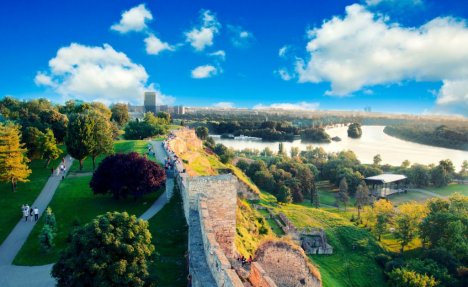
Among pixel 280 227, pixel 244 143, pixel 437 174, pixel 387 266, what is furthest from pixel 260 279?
pixel 244 143

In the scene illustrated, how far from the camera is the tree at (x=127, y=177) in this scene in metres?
21.3

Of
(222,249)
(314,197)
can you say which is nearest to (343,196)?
(314,197)

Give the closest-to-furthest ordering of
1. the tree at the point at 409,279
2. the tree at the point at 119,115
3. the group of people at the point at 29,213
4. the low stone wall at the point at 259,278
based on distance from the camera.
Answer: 1. the low stone wall at the point at 259,278
2. the group of people at the point at 29,213
3. the tree at the point at 409,279
4. the tree at the point at 119,115

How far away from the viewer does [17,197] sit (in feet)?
78.1

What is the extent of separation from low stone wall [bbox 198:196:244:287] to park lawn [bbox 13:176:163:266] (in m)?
7.89

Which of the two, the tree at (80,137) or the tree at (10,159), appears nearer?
the tree at (10,159)

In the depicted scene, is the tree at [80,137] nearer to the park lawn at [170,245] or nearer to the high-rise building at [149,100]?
the park lawn at [170,245]

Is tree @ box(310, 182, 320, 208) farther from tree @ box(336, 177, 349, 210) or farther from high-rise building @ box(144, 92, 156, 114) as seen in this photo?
high-rise building @ box(144, 92, 156, 114)

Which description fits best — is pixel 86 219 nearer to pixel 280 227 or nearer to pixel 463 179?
pixel 280 227

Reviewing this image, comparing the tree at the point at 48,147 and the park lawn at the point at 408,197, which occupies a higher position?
the tree at the point at 48,147

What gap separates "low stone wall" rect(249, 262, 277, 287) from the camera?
35.5 ft

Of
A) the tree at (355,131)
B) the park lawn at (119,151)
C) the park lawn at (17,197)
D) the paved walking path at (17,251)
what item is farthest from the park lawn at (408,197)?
the tree at (355,131)

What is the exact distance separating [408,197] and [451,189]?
1036 centimetres

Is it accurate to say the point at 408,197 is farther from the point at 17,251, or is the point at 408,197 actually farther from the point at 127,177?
the point at 17,251
